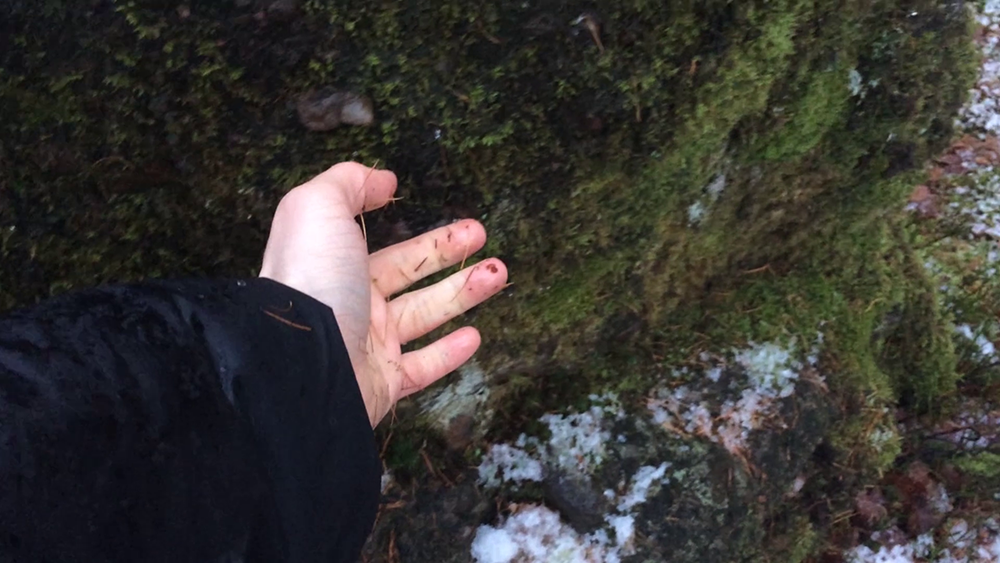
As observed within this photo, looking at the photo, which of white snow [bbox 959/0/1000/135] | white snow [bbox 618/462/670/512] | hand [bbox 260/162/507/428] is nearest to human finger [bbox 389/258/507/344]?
hand [bbox 260/162/507/428]

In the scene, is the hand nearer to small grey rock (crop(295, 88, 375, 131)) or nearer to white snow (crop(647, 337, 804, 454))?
small grey rock (crop(295, 88, 375, 131))

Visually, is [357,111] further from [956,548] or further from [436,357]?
[956,548]

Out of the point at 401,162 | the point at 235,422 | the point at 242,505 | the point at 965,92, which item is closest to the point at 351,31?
the point at 401,162

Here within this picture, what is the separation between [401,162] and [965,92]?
2269 millimetres

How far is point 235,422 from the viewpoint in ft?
4.38

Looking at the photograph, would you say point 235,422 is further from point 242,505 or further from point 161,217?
point 161,217

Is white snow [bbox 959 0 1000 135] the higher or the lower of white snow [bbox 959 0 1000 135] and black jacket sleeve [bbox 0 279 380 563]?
the lower

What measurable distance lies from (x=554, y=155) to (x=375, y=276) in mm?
657

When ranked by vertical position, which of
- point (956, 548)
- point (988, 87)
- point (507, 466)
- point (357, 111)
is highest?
point (357, 111)

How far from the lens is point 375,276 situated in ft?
6.48

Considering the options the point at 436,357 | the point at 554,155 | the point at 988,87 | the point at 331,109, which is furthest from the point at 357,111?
the point at 988,87

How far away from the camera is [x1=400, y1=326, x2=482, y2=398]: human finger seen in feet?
6.73

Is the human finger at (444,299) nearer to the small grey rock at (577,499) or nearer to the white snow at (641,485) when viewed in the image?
the small grey rock at (577,499)

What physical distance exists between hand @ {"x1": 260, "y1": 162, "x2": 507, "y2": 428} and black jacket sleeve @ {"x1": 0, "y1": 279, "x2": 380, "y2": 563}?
0.59 feet
